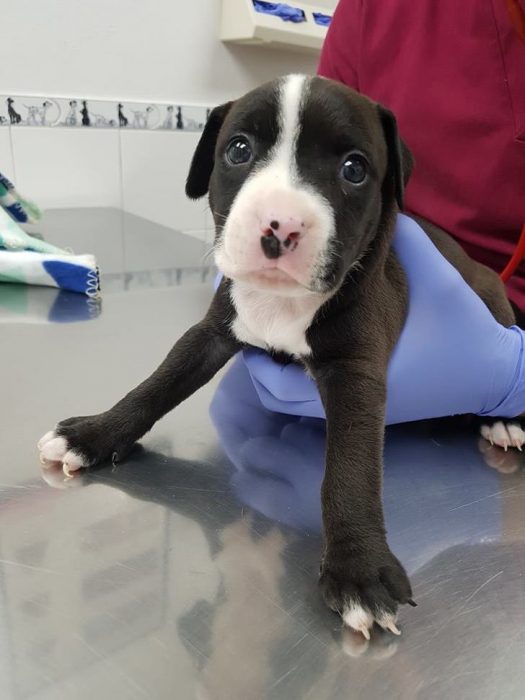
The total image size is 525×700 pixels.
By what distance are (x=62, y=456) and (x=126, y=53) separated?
6.01 ft

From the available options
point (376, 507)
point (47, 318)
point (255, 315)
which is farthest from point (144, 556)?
point (47, 318)

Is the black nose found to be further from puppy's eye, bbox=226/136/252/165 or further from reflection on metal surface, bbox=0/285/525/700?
reflection on metal surface, bbox=0/285/525/700

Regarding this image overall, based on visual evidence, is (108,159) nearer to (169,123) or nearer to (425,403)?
(169,123)

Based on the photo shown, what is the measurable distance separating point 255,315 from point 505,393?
407 millimetres

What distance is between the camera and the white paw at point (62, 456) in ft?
2.52

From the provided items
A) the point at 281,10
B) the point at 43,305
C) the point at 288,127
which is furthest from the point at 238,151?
the point at 281,10

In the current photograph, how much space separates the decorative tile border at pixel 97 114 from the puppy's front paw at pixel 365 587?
6.01 ft

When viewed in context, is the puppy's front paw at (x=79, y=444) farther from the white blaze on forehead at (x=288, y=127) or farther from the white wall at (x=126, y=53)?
the white wall at (x=126, y=53)

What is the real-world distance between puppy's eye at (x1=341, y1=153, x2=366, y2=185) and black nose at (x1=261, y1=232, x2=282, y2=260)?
15cm

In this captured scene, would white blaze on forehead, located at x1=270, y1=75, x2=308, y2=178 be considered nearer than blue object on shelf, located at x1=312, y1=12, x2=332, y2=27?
Yes

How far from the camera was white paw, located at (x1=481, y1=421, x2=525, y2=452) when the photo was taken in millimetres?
924

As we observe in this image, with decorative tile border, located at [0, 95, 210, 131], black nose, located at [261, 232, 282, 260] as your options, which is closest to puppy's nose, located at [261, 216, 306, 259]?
black nose, located at [261, 232, 282, 260]

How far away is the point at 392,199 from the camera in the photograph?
0.85 m

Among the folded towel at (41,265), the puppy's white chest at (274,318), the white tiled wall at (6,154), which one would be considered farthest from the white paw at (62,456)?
the white tiled wall at (6,154)
